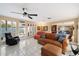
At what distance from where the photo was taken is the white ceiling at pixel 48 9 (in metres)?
2.47

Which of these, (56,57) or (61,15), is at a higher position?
(61,15)

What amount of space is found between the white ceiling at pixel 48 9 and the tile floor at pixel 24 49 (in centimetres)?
66

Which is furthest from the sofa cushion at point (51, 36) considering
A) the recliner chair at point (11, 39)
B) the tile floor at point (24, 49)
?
the recliner chair at point (11, 39)

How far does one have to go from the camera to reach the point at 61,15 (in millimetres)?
2609

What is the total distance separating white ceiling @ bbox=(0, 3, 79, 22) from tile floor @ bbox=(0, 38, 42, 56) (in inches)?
26.2

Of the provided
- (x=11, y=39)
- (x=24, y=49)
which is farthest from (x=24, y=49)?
(x=11, y=39)

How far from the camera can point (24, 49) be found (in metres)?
2.61

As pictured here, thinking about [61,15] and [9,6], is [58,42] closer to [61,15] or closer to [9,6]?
[61,15]

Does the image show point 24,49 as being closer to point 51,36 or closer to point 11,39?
point 11,39

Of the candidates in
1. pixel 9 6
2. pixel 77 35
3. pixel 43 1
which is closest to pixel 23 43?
pixel 9 6

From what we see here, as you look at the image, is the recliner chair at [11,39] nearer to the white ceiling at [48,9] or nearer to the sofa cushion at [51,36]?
the white ceiling at [48,9]

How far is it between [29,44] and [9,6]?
3.38ft

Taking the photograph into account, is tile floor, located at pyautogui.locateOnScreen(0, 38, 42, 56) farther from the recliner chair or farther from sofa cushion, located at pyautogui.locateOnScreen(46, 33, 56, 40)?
sofa cushion, located at pyautogui.locateOnScreen(46, 33, 56, 40)

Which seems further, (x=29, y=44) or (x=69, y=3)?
(x=29, y=44)
